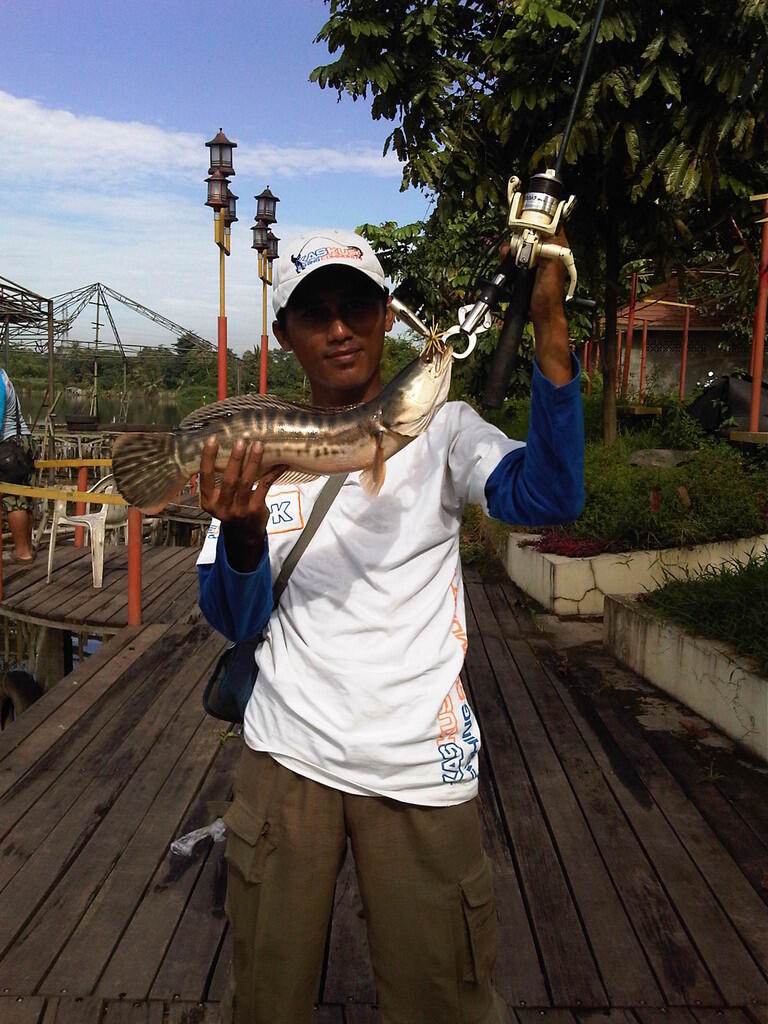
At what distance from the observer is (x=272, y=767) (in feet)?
5.91

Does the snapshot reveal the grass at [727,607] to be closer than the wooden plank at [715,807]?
No

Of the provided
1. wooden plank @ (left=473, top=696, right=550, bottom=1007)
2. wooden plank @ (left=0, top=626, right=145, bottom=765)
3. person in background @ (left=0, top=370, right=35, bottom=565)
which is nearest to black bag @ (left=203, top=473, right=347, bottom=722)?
wooden plank @ (left=473, top=696, right=550, bottom=1007)

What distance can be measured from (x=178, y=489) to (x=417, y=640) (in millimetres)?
653

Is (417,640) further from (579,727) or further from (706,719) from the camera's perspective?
(706,719)

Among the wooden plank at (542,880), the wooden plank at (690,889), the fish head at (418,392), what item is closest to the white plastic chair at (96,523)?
the wooden plank at (542,880)

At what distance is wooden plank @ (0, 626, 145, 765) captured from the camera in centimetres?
457

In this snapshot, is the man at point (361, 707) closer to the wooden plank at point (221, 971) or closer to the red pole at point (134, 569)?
the wooden plank at point (221, 971)

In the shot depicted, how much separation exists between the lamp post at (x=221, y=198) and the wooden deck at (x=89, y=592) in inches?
147

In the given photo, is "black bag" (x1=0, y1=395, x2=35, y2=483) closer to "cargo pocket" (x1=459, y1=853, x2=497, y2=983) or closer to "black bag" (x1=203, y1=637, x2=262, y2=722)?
"black bag" (x1=203, y1=637, x2=262, y2=722)

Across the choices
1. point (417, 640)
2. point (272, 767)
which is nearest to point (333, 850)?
point (272, 767)

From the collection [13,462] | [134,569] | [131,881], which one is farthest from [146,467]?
[13,462]

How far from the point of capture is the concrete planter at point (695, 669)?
4258mm

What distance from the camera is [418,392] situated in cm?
161

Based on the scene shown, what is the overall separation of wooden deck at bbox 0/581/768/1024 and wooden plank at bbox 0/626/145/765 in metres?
0.02
